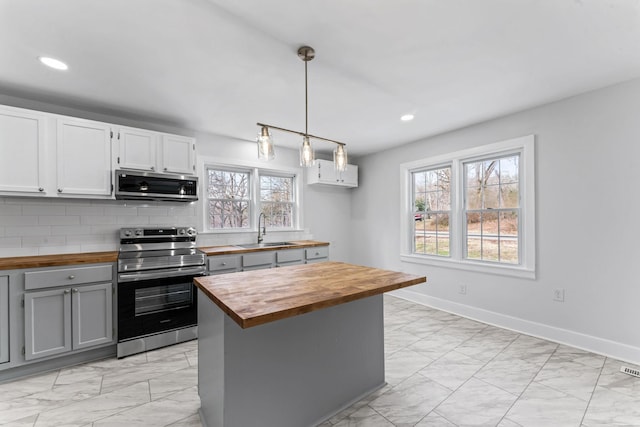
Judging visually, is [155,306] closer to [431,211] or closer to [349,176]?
[349,176]

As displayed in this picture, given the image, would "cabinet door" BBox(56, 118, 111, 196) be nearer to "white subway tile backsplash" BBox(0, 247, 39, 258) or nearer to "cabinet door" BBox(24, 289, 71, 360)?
"white subway tile backsplash" BBox(0, 247, 39, 258)

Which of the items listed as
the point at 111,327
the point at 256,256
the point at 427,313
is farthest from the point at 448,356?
the point at 111,327

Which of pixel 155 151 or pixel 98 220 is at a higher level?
pixel 155 151

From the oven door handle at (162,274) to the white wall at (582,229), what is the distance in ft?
11.0

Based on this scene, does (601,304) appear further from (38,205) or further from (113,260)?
(38,205)

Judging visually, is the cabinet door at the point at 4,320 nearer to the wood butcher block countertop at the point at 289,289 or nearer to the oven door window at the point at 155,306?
the oven door window at the point at 155,306

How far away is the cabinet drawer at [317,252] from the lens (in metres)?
Answer: 4.15

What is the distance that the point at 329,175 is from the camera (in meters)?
4.81

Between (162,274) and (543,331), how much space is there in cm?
403

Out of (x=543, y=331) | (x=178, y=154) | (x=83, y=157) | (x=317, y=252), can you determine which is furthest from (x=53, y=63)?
(x=543, y=331)

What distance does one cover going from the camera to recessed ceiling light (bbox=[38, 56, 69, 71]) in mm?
2123

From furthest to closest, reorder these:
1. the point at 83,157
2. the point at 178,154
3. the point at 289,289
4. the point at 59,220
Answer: the point at 178,154 → the point at 59,220 → the point at 83,157 → the point at 289,289

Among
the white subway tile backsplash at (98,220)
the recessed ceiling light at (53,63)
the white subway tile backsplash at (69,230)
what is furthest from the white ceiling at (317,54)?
the white subway tile backsplash at (69,230)

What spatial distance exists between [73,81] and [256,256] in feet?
7.98
